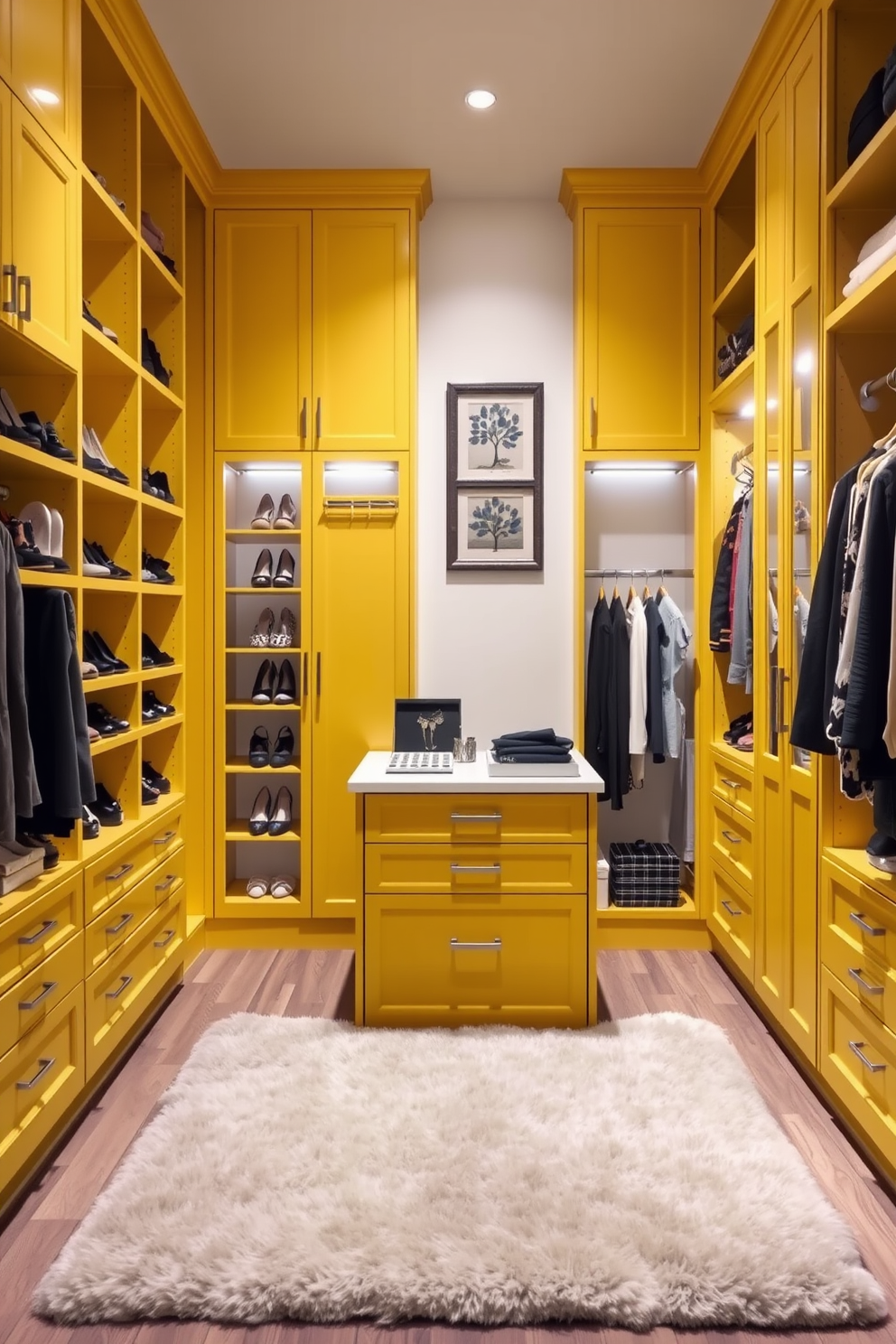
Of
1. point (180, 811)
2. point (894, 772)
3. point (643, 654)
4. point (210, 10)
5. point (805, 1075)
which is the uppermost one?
point (210, 10)

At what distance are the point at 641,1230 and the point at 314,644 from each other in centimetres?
230

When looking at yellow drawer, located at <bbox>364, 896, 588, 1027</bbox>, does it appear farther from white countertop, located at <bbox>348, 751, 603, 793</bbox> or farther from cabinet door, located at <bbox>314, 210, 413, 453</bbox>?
cabinet door, located at <bbox>314, 210, 413, 453</bbox>

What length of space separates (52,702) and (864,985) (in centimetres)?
202

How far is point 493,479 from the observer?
346cm

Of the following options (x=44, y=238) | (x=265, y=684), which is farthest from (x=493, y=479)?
(x=44, y=238)

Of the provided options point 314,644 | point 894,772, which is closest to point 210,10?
point 314,644

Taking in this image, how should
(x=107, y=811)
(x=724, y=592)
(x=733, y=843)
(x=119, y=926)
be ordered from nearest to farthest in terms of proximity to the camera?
(x=119, y=926), (x=107, y=811), (x=733, y=843), (x=724, y=592)

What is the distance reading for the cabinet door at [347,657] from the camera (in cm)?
334

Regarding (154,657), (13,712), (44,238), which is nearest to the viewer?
(13,712)

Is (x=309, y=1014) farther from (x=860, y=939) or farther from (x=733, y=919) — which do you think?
(x=860, y=939)

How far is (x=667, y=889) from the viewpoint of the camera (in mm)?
3340

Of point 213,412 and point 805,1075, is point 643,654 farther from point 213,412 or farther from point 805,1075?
point 213,412

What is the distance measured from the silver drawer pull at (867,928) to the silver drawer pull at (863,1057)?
0.28 m

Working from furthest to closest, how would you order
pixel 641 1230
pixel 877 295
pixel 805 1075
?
1. pixel 805 1075
2. pixel 877 295
3. pixel 641 1230
